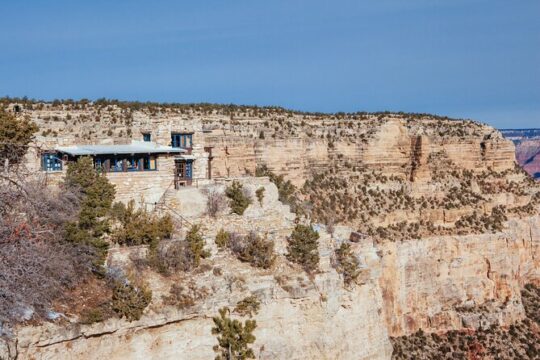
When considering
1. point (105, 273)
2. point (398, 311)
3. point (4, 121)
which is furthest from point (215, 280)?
point (398, 311)

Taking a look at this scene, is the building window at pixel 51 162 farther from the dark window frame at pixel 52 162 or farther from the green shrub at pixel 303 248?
the green shrub at pixel 303 248

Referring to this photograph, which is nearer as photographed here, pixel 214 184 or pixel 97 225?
pixel 97 225

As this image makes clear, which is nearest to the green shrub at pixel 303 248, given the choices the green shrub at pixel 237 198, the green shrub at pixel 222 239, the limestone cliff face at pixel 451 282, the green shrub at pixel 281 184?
the green shrub at pixel 222 239

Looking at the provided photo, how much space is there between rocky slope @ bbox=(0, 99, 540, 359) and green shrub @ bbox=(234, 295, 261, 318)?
19cm

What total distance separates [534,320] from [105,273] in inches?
1467

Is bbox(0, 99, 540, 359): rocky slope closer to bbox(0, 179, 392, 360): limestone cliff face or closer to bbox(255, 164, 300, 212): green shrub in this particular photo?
bbox(0, 179, 392, 360): limestone cliff face

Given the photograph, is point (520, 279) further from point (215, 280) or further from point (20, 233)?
point (20, 233)

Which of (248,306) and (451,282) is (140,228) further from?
(451,282)

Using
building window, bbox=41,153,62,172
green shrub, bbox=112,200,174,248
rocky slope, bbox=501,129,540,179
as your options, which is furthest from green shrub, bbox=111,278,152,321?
rocky slope, bbox=501,129,540,179

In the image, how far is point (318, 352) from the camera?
87.0ft

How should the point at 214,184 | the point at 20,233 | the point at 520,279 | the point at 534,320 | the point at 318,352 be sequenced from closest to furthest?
1. the point at 20,233
2. the point at 318,352
3. the point at 214,184
4. the point at 534,320
5. the point at 520,279

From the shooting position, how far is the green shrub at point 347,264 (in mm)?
28625

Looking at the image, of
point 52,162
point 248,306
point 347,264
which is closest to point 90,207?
point 52,162

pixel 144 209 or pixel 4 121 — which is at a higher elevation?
pixel 4 121
